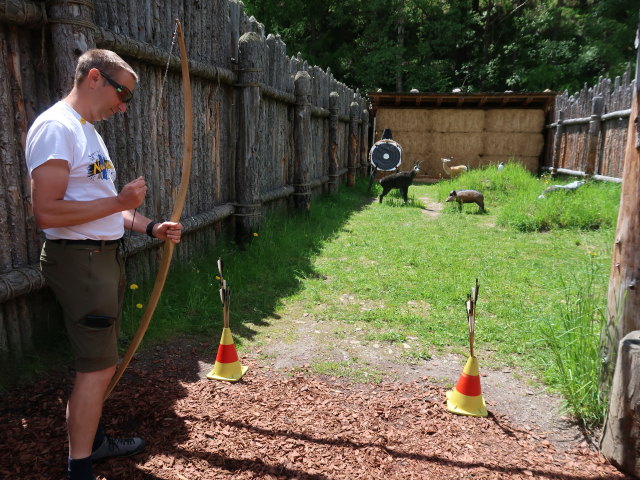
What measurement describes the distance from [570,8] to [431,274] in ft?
93.0

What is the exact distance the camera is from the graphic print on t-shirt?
2.13m

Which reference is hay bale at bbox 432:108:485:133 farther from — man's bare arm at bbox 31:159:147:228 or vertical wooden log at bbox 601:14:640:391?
man's bare arm at bbox 31:159:147:228

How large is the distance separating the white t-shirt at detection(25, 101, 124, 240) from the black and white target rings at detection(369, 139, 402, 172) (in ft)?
44.4

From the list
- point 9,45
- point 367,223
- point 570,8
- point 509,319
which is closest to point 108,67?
point 9,45

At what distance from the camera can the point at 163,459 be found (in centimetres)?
252

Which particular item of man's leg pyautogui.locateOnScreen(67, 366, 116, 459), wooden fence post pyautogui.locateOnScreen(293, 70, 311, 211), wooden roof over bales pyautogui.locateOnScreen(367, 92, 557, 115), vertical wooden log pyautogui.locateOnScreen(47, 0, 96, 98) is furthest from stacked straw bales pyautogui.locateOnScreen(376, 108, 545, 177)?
man's leg pyautogui.locateOnScreen(67, 366, 116, 459)

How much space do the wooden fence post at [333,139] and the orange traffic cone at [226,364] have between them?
8.97m

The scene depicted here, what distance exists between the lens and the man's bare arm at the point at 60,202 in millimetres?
1939

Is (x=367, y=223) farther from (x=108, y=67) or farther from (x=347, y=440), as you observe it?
(x=108, y=67)

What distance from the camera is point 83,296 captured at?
2156 millimetres

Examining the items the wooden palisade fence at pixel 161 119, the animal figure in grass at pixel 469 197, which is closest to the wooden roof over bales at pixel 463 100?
the animal figure in grass at pixel 469 197

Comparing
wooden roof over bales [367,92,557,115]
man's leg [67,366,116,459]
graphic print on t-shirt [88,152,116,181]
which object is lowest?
man's leg [67,366,116,459]

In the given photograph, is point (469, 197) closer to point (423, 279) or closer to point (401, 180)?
point (401, 180)

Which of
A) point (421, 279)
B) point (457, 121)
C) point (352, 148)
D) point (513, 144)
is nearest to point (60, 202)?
point (421, 279)
